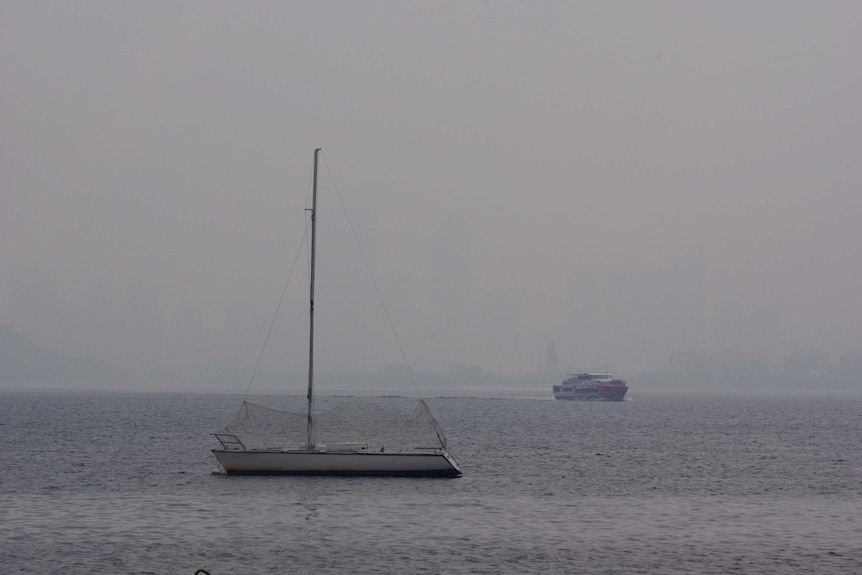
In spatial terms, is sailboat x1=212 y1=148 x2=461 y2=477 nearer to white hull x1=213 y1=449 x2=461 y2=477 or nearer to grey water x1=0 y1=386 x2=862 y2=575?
white hull x1=213 y1=449 x2=461 y2=477

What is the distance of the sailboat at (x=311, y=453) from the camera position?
205ft

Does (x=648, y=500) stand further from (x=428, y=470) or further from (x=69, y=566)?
(x=69, y=566)

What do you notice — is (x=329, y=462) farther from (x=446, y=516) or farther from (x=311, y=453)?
(x=446, y=516)

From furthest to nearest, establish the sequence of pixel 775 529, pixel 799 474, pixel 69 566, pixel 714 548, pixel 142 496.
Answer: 1. pixel 799 474
2. pixel 142 496
3. pixel 775 529
4. pixel 714 548
5. pixel 69 566

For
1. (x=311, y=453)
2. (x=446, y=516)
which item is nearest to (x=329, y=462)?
(x=311, y=453)

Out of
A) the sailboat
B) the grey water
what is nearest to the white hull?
the sailboat

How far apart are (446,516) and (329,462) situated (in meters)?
12.4

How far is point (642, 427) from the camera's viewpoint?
15212 cm

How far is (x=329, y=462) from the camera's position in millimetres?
62500

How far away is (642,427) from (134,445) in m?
77.2

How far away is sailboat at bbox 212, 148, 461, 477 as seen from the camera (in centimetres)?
6253

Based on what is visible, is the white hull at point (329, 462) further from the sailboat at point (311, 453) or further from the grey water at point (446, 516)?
the grey water at point (446, 516)

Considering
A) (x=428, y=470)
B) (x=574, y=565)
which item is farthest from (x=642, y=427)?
(x=574, y=565)

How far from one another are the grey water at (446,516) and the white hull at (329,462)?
0.79 m
